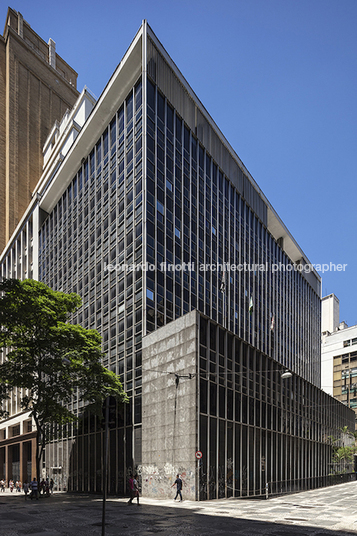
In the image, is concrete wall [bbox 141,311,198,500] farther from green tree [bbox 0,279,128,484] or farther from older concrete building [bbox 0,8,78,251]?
older concrete building [bbox 0,8,78,251]

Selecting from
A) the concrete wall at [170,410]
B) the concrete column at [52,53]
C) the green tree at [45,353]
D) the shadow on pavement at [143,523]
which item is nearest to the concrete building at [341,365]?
the concrete wall at [170,410]

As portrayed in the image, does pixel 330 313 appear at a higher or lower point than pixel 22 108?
lower

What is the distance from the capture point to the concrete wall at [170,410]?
30859 millimetres

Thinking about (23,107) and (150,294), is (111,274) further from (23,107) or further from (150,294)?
(23,107)

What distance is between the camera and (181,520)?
66.8ft

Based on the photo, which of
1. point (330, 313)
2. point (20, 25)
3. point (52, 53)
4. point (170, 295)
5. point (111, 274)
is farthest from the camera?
point (330, 313)

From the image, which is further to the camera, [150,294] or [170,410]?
[150,294]

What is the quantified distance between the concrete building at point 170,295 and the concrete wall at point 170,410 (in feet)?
0.43

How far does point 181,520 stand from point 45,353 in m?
18.8

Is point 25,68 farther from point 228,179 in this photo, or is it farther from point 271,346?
point 271,346

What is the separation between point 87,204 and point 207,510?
39629 mm

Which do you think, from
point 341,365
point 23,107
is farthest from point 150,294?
point 341,365

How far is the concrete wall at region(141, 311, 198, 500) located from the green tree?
4006mm

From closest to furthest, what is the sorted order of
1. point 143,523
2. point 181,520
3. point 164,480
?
1. point 143,523
2. point 181,520
3. point 164,480
